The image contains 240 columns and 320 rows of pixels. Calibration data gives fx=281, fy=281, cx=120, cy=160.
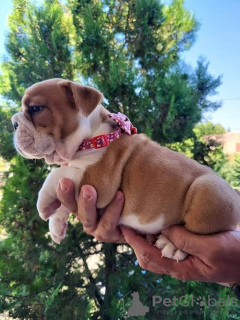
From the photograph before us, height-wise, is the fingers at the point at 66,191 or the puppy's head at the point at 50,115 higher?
the puppy's head at the point at 50,115

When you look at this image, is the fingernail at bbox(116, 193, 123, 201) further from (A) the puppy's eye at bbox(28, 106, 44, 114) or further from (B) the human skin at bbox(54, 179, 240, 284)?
(A) the puppy's eye at bbox(28, 106, 44, 114)

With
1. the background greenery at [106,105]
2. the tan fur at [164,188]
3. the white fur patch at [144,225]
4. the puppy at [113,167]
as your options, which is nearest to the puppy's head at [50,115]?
the puppy at [113,167]

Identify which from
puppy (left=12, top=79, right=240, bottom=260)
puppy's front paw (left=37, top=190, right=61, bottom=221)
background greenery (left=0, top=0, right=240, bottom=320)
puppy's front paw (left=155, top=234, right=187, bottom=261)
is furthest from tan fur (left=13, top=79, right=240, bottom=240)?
background greenery (left=0, top=0, right=240, bottom=320)

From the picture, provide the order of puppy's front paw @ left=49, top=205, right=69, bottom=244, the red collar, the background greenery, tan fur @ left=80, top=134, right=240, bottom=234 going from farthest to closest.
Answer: the background greenery, puppy's front paw @ left=49, top=205, right=69, bottom=244, the red collar, tan fur @ left=80, top=134, right=240, bottom=234

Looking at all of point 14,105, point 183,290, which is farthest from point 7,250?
point 183,290

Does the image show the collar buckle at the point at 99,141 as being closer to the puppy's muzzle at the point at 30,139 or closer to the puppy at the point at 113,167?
the puppy at the point at 113,167

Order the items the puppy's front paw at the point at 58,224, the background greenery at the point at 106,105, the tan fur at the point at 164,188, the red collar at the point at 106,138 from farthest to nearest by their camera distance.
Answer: the background greenery at the point at 106,105 < the puppy's front paw at the point at 58,224 < the red collar at the point at 106,138 < the tan fur at the point at 164,188

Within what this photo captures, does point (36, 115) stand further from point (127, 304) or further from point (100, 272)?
point (100, 272)
